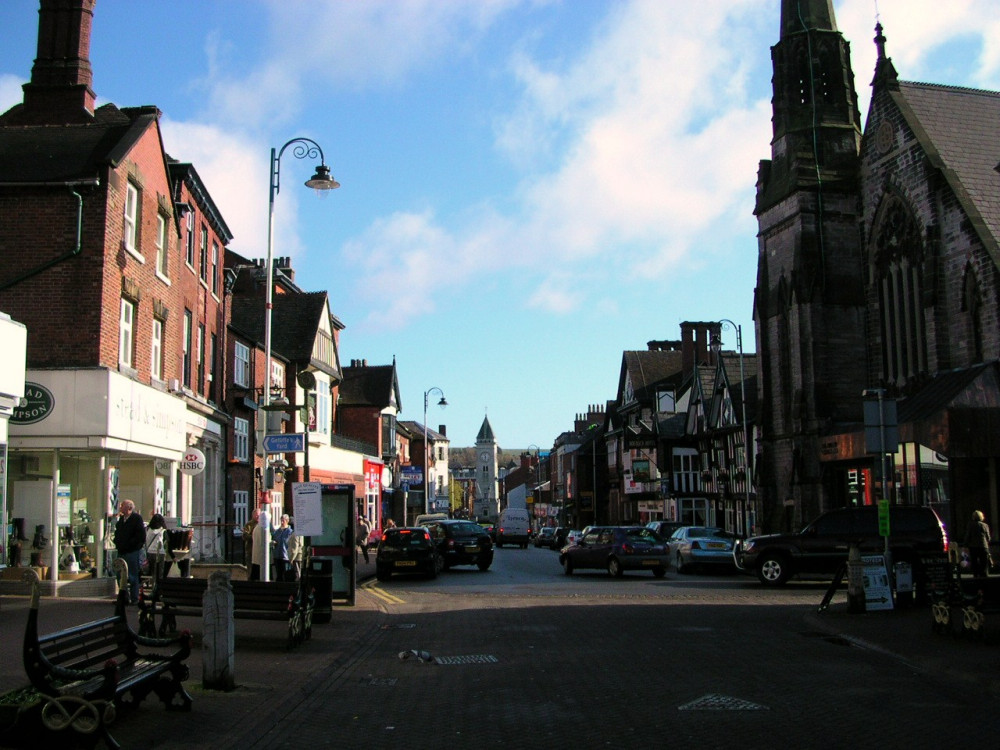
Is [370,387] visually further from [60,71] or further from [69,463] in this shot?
[69,463]

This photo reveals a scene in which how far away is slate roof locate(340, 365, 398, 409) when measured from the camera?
6619cm

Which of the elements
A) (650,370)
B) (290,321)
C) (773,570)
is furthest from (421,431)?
(773,570)

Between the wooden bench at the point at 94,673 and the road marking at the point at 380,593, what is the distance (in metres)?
12.3

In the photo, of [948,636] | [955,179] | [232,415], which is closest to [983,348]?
[955,179]

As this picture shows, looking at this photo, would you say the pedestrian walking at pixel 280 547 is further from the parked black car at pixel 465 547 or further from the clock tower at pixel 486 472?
the clock tower at pixel 486 472

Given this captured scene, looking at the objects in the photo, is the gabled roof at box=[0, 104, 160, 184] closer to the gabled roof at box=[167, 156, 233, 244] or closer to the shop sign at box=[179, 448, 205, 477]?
the gabled roof at box=[167, 156, 233, 244]

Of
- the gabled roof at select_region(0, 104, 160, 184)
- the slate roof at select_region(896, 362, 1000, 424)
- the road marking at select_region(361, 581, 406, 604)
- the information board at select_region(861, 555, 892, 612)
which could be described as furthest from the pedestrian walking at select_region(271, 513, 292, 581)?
the slate roof at select_region(896, 362, 1000, 424)

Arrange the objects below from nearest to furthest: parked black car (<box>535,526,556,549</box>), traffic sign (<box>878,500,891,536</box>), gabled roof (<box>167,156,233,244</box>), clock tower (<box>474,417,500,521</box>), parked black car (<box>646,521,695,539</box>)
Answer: traffic sign (<box>878,500,891,536</box>), gabled roof (<box>167,156,233,244</box>), parked black car (<box>646,521,695,539</box>), parked black car (<box>535,526,556,549</box>), clock tower (<box>474,417,500,521</box>)

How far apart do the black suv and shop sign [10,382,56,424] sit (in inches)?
644

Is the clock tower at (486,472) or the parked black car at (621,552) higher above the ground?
the clock tower at (486,472)

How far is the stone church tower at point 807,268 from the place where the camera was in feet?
134

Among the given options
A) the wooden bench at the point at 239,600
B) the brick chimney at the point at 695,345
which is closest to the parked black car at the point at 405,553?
the wooden bench at the point at 239,600

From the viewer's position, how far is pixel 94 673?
742 centimetres

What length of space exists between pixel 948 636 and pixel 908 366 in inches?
1014
